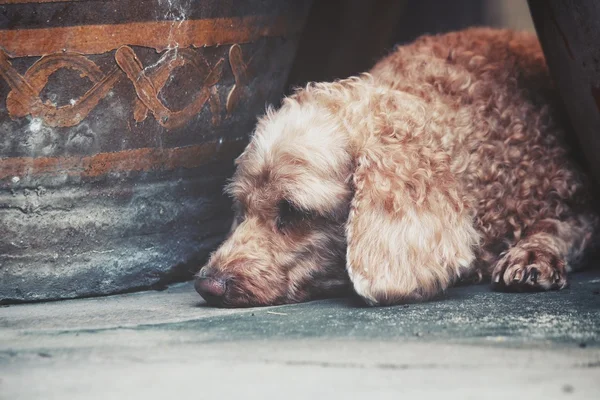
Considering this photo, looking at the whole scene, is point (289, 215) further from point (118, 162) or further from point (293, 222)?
point (118, 162)

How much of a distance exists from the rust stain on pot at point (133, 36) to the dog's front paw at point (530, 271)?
1.20 metres

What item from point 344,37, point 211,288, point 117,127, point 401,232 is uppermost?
point 344,37

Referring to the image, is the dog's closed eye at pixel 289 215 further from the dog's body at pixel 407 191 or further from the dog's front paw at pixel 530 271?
the dog's front paw at pixel 530 271

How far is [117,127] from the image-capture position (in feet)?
9.16

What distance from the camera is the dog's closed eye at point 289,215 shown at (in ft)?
8.92

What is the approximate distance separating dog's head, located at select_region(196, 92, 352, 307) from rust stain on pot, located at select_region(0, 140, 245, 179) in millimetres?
299

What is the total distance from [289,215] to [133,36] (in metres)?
0.77

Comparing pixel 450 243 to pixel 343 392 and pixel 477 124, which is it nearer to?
pixel 477 124

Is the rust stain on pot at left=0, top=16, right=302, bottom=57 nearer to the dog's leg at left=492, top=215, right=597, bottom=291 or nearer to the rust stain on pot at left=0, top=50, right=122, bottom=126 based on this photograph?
the rust stain on pot at left=0, top=50, right=122, bottom=126

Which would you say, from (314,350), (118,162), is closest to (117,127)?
(118,162)

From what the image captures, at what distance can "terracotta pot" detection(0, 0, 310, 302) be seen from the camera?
2.64 meters

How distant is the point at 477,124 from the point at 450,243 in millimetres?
565

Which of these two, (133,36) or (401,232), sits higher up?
(133,36)

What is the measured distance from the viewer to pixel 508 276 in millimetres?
2674
